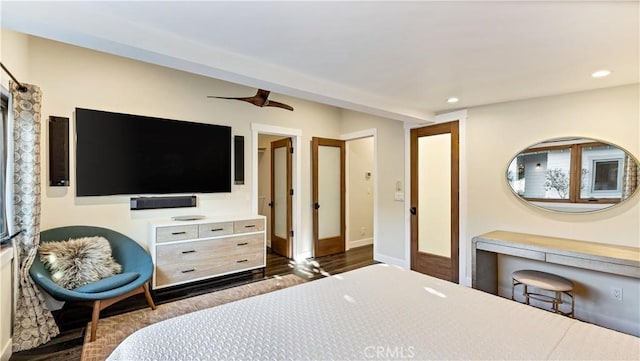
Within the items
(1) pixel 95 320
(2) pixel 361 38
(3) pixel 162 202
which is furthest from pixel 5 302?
(2) pixel 361 38

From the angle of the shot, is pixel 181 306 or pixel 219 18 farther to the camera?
pixel 181 306

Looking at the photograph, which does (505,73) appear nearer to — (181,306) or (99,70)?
(181,306)

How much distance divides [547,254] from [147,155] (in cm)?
427

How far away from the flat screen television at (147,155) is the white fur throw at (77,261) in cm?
62

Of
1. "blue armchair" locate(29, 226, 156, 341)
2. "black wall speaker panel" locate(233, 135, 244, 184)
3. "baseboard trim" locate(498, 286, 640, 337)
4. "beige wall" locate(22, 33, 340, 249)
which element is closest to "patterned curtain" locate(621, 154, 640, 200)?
"baseboard trim" locate(498, 286, 640, 337)

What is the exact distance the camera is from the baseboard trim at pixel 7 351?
2.06 metres

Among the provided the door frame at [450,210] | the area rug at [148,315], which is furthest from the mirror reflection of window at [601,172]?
the area rug at [148,315]

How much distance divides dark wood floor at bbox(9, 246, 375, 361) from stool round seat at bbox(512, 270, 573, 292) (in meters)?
2.27

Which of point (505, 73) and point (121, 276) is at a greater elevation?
point (505, 73)

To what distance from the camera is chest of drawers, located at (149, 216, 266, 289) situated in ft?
10.8

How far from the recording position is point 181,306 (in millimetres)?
3035

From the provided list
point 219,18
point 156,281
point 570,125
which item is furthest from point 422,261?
point 219,18

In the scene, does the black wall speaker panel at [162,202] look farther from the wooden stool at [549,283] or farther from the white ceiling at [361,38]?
the wooden stool at [549,283]

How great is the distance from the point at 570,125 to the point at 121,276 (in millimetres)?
4615
